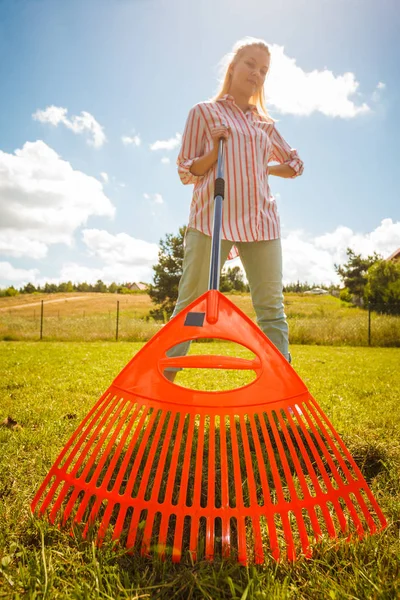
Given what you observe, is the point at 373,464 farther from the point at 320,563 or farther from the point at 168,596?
the point at 168,596

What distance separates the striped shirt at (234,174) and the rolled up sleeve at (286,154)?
0.14 metres

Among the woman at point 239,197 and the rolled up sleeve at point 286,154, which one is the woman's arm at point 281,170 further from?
the woman at point 239,197

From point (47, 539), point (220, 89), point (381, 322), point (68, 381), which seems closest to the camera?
point (47, 539)

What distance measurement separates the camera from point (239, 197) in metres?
2.10

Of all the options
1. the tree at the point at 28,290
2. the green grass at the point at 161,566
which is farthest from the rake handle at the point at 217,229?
the tree at the point at 28,290

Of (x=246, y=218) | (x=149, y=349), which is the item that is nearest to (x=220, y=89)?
(x=246, y=218)

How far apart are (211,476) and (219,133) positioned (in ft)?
5.69

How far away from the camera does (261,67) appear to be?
2139 mm

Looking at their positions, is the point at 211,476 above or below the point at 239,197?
below

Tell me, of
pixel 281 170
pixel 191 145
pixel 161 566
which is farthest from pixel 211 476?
pixel 281 170

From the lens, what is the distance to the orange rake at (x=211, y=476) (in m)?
0.96

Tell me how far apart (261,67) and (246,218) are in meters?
0.91

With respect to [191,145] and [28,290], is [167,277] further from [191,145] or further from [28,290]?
[28,290]

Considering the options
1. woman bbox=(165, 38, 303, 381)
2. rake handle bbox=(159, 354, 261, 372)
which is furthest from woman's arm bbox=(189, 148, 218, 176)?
rake handle bbox=(159, 354, 261, 372)
